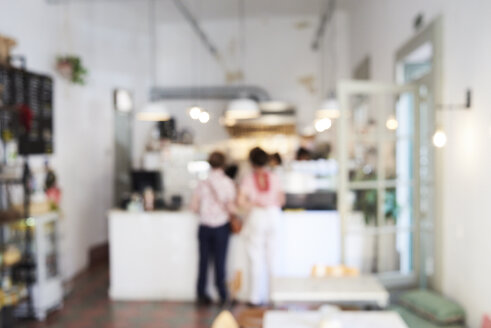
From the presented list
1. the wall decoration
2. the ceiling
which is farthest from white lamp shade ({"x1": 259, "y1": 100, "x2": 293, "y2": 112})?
the wall decoration

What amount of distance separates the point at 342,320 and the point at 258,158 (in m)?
2.54

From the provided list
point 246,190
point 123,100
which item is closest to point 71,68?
point 123,100

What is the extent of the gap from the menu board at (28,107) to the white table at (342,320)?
328 cm

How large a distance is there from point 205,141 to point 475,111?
6.97m

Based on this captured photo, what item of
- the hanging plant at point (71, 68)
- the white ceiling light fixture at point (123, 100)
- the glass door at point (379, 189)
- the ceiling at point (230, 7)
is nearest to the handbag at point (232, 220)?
the glass door at point (379, 189)

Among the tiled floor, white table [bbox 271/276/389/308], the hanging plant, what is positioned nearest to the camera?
white table [bbox 271/276/389/308]

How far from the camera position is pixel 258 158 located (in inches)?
208

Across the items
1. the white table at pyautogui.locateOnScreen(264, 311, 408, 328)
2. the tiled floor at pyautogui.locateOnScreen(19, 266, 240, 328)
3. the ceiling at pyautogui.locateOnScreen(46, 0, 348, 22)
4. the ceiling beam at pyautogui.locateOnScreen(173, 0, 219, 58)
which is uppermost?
the ceiling at pyautogui.locateOnScreen(46, 0, 348, 22)

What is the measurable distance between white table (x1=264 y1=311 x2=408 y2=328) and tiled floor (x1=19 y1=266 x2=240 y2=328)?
1.99m

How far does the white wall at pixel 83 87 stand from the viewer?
19.7ft

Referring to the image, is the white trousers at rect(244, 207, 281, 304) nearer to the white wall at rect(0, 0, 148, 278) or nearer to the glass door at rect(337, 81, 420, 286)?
the glass door at rect(337, 81, 420, 286)

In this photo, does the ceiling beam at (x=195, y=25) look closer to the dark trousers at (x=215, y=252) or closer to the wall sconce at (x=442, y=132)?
the dark trousers at (x=215, y=252)

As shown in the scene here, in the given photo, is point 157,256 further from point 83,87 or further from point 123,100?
point 123,100

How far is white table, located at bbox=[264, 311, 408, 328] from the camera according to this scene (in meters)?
2.97
